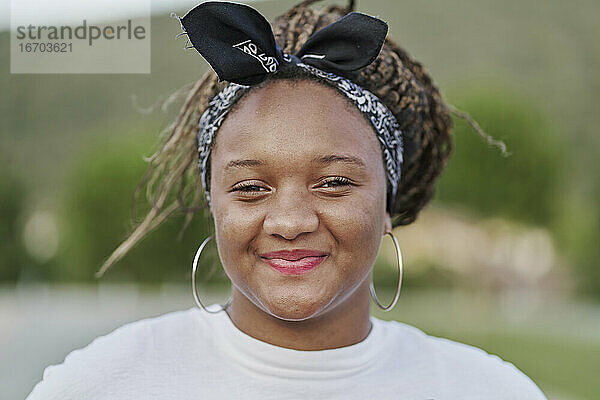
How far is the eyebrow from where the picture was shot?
1.99 metres

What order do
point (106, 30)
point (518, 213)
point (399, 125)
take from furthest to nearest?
point (518, 213), point (106, 30), point (399, 125)

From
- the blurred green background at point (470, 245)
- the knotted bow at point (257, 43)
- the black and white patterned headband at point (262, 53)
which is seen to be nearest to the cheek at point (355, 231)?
the black and white patterned headband at point (262, 53)

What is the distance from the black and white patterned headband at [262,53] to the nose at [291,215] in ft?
1.00

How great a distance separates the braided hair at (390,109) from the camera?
233 centimetres

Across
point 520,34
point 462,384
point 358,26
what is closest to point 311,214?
point 358,26

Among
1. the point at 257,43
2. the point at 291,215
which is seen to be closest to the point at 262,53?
the point at 257,43

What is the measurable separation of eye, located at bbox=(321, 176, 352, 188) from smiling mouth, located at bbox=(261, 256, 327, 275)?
18 centimetres

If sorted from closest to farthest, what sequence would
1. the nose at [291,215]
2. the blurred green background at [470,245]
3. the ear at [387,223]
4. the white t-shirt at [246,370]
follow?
1. the nose at [291,215]
2. the white t-shirt at [246,370]
3. the ear at [387,223]
4. the blurred green background at [470,245]

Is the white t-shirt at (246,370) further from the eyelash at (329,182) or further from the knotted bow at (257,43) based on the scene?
the knotted bow at (257,43)

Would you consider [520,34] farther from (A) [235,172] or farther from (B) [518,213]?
(A) [235,172]

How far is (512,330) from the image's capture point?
1717cm

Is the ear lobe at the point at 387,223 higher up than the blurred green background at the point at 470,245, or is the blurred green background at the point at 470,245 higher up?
the ear lobe at the point at 387,223

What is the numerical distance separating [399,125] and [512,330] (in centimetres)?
1561

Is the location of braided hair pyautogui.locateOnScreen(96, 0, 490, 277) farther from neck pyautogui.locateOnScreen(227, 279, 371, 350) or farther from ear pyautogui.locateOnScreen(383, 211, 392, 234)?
neck pyautogui.locateOnScreen(227, 279, 371, 350)
